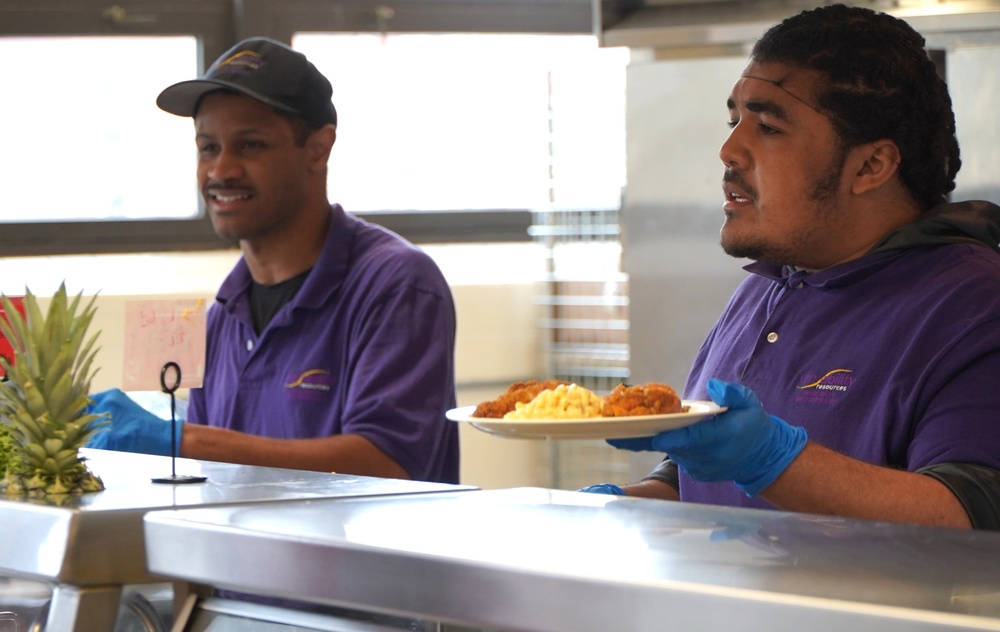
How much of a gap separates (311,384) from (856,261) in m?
1.06

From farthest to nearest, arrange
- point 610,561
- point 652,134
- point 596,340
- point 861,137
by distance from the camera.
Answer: point 596,340
point 652,134
point 861,137
point 610,561

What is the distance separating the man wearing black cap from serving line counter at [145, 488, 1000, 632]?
3.08ft

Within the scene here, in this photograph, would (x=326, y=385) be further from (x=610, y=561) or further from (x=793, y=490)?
(x=610, y=561)

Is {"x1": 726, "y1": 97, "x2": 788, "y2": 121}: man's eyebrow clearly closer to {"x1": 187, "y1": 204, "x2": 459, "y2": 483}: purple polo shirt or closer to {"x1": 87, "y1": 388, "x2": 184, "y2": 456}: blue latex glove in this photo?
{"x1": 187, "y1": 204, "x2": 459, "y2": 483}: purple polo shirt

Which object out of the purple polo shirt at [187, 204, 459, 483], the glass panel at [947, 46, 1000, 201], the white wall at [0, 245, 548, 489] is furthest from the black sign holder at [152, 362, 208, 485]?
the white wall at [0, 245, 548, 489]

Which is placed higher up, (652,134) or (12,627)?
(652,134)

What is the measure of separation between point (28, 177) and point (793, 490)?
305 centimetres

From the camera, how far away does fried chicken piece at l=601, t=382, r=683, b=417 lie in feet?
4.72

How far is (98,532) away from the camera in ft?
4.18

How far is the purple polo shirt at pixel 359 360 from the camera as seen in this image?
2.34 m

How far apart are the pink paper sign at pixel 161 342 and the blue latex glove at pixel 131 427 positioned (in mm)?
457

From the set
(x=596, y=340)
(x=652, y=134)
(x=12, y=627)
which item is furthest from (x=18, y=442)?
(x=596, y=340)

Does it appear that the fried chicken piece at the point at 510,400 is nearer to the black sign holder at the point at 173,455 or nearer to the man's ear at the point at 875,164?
the black sign holder at the point at 173,455

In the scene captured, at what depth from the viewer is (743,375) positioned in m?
1.89
